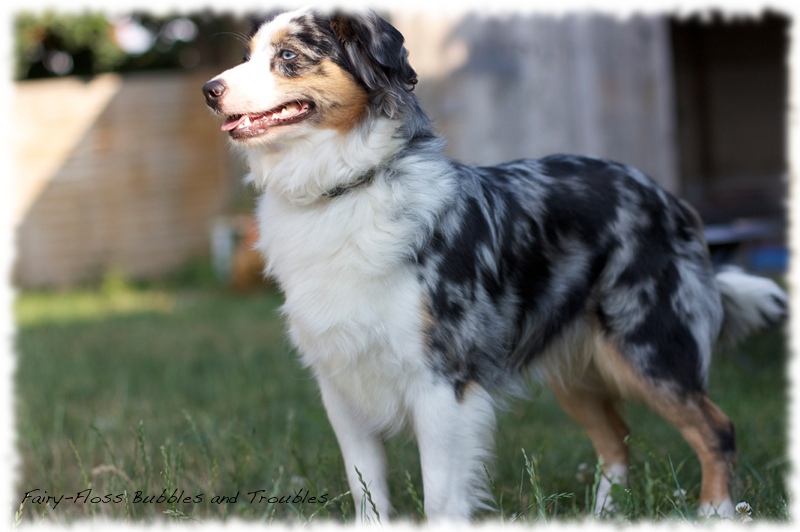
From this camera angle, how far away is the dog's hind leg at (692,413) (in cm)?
338

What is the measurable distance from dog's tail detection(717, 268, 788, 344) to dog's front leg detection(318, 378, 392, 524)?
5.55 feet

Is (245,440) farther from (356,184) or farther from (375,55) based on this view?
(375,55)

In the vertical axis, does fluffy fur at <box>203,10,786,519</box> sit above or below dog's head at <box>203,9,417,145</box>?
below

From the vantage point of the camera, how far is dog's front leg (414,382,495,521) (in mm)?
2924

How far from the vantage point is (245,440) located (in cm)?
361

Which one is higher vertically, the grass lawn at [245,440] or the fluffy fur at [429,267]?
the fluffy fur at [429,267]

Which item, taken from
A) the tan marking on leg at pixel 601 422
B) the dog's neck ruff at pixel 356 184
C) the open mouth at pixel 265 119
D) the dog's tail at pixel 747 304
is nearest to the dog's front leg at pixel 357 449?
the dog's neck ruff at pixel 356 184

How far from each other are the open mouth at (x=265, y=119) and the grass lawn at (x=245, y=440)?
3.63 ft

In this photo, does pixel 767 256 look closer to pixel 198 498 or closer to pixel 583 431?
pixel 583 431

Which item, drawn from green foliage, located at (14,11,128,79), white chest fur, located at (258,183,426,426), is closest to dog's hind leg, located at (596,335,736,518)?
white chest fur, located at (258,183,426,426)

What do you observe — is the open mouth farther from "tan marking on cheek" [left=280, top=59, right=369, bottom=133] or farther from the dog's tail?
the dog's tail

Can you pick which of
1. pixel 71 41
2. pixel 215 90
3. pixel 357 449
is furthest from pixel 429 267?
pixel 71 41

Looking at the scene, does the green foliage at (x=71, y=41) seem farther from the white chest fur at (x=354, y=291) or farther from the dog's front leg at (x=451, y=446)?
the dog's front leg at (x=451, y=446)

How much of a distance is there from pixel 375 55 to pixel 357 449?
1.40 meters
